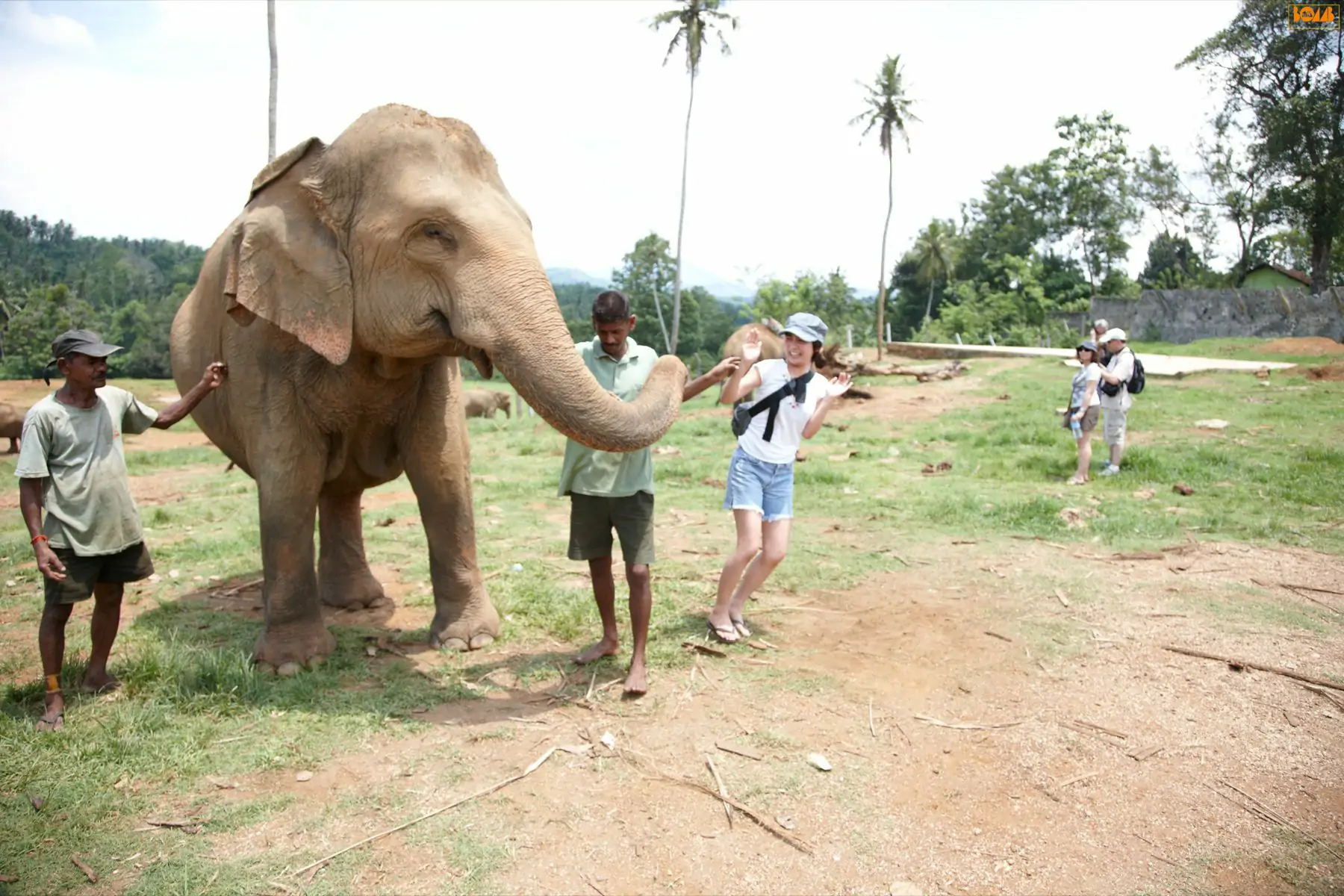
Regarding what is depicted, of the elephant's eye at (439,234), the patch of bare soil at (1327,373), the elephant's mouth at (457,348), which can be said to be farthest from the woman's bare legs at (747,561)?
the patch of bare soil at (1327,373)

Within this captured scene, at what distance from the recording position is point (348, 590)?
6.50 metres

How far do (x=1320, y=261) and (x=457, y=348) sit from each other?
39212 mm

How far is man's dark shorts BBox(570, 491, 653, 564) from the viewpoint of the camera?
4762 mm

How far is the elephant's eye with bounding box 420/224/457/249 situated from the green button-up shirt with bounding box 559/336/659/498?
83 cm

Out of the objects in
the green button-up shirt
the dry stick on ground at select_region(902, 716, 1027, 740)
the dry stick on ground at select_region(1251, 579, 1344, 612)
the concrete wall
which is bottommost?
the dry stick on ground at select_region(902, 716, 1027, 740)

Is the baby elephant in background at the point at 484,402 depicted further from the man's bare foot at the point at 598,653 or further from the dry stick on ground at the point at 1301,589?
the dry stick on ground at the point at 1301,589

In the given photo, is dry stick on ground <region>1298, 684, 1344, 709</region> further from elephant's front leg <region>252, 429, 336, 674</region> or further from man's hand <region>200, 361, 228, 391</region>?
man's hand <region>200, 361, 228, 391</region>

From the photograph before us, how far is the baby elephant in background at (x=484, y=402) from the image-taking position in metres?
22.7

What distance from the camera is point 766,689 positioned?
4844mm

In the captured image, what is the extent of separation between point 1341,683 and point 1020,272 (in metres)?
45.3

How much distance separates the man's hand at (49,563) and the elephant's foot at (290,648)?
1.19m

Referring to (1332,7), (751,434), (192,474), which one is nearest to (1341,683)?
(751,434)

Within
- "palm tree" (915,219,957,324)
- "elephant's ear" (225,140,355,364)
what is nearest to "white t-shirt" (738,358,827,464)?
"elephant's ear" (225,140,355,364)

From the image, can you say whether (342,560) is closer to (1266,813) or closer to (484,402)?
(1266,813)
